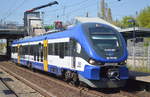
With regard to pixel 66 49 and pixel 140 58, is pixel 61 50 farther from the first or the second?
pixel 140 58

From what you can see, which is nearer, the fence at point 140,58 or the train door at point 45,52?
the train door at point 45,52

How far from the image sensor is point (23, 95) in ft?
41.6

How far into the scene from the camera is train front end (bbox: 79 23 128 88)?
1252cm

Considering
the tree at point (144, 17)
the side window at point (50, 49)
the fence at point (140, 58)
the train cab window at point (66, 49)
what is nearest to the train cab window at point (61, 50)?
the train cab window at point (66, 49)

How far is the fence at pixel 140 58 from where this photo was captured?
73.0ft

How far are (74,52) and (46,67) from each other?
5.52 m

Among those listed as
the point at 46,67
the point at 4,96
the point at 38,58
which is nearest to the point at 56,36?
the point at 46,67

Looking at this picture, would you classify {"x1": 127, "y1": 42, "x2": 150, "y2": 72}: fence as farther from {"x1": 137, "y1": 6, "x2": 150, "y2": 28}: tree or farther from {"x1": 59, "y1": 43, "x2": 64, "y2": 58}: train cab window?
{"x1": 137, "y1": 6, "x2": 150, "y2": 28}: tree

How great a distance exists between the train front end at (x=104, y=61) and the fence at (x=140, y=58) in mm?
8636

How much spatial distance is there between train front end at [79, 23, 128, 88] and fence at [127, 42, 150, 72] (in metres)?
8.64

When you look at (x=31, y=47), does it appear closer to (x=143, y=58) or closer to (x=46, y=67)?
(x=46, y=67)

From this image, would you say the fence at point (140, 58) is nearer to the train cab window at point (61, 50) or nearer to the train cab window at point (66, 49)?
the train cab window at point (61, 50)

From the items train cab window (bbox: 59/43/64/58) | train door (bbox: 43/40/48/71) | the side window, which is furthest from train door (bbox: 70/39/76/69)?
train door (bbox: 43/40/48/71)

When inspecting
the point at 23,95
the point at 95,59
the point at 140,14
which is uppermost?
the point at 140,14
